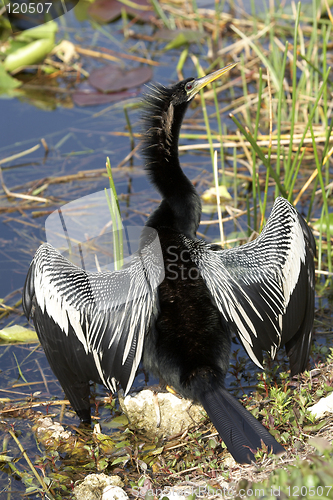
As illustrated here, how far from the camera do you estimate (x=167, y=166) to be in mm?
3000

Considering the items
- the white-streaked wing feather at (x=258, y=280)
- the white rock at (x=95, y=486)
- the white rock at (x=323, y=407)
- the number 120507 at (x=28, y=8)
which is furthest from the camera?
the number 120507 at (x=28, y=8)

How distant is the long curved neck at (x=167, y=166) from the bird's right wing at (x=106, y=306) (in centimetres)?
33

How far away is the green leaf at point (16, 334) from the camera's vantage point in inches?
128

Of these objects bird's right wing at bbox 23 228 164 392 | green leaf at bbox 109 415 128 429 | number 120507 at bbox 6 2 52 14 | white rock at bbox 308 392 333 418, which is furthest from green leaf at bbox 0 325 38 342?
number 120507 at bbox 6 2 52 14

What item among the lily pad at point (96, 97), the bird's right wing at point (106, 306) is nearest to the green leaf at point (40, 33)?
the lily pad at point (96, 97)

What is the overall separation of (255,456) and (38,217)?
2.76 m

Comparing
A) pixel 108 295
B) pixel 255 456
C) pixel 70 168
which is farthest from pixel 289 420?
pixel 70 168

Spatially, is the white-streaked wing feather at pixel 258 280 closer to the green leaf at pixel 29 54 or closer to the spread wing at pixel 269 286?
the spread wing at pixel 269 286

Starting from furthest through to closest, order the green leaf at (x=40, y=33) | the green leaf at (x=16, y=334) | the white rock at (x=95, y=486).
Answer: the green leaf at (x=40, y=33)
the green leaf at (x=16, y=334)
the white rock at (x=95, y=486)

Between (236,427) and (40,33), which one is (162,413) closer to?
(236,427)

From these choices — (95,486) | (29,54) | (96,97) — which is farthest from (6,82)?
(95,486)

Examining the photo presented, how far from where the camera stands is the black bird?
8.37 ft

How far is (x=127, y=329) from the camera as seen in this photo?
102 inches

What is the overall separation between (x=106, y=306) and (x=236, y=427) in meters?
0.84
